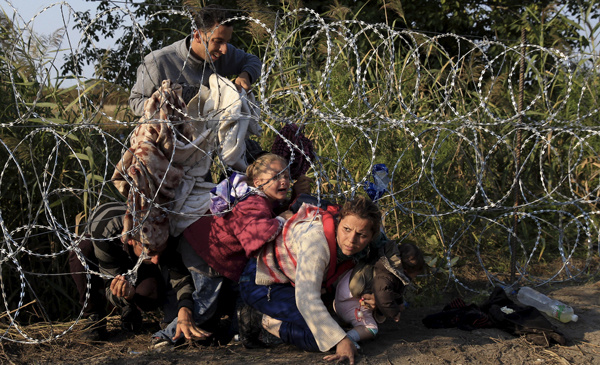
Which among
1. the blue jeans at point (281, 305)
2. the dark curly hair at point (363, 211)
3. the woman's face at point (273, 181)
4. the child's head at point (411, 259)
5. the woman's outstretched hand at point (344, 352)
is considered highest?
the woman's face at point (273, 181)

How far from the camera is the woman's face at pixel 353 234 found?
10.4 feet

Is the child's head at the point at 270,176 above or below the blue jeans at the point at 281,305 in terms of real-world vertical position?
above

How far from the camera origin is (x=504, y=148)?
582 cm

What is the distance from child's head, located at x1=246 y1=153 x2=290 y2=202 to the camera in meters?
3.53

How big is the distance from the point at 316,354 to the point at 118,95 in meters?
2.38

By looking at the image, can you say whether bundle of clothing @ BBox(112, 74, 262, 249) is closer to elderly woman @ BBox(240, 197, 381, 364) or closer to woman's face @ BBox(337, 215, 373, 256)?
elderly woman @ BBox(240, 197, 381, 364)

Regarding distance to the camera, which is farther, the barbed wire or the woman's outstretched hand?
the barbed wire

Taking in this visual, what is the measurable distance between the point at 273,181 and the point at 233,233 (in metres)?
0.37

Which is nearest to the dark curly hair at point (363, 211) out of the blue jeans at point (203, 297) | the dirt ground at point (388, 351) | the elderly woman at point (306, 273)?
the elderly woman at point (306, 273)

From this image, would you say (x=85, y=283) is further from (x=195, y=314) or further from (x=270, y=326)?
(x=270, y=326)

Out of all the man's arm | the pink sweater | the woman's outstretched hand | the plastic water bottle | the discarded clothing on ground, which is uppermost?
the man's arm

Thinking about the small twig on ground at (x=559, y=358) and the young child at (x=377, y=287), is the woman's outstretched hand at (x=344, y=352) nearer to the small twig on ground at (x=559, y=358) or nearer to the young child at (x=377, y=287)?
the young child at (x=377, y=287)

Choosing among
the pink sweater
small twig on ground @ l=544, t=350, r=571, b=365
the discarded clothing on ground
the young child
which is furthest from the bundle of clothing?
small twig on ground @ l=544, t=350, r=571, b=365

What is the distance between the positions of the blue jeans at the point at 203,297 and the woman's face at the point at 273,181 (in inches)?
22.0
